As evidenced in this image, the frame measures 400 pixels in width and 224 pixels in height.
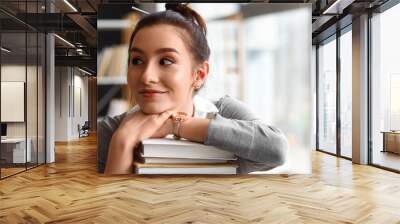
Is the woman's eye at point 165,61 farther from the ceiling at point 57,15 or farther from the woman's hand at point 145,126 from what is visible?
the ceiling at point 57,15

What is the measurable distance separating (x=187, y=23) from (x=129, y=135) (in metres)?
Answer: 1.32

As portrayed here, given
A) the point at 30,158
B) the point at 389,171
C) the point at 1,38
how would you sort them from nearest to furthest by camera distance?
the point at 1,38
the point at 389,171
the point at 30,158

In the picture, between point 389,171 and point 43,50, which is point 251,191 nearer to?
point 389,171

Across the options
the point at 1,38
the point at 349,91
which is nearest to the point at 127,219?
the point at 1,38

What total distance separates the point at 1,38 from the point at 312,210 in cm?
493

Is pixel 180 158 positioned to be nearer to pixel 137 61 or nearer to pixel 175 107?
pixel 175 107

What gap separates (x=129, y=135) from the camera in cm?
416

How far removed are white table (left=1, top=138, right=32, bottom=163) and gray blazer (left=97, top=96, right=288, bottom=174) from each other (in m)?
2.62

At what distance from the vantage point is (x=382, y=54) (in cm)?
723

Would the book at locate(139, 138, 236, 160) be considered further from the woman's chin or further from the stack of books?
the woman's chin

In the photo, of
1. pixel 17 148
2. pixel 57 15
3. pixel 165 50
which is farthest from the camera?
pixel 57 15

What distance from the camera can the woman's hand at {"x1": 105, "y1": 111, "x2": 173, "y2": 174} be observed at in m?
4.08

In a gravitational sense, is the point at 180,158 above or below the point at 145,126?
below

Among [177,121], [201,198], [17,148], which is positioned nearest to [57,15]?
[17,148]
